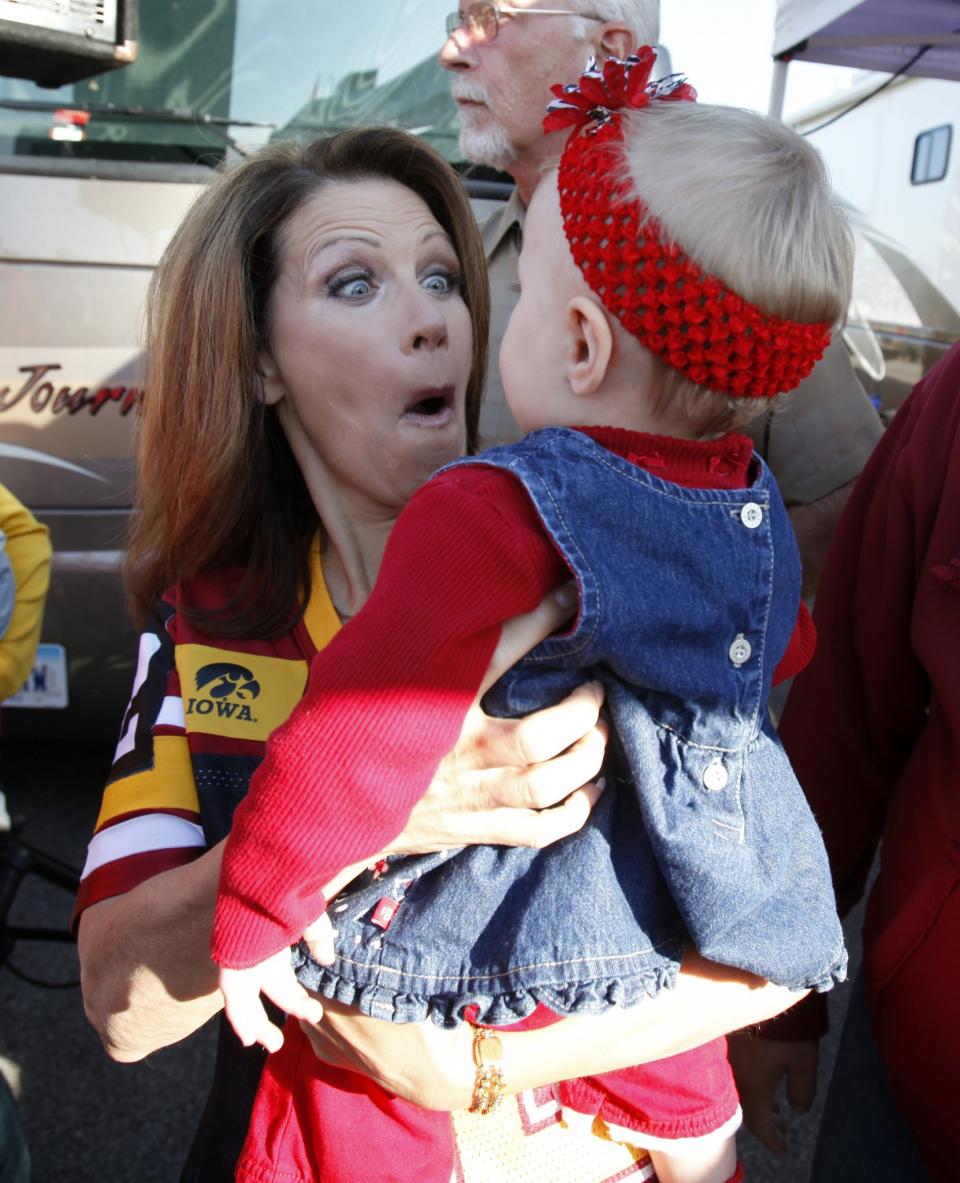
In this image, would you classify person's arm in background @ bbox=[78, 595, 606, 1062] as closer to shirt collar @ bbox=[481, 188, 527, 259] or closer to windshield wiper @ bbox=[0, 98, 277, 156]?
shirt collar @ bbox=[481, 188, 527, 259]

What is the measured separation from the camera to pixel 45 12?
2162mm

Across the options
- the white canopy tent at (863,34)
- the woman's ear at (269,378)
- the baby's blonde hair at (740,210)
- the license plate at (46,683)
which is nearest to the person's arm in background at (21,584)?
the license plate at (46,683)

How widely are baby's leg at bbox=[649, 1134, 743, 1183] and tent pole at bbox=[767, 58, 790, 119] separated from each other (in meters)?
4.76

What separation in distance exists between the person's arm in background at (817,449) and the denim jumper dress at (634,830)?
147 cm

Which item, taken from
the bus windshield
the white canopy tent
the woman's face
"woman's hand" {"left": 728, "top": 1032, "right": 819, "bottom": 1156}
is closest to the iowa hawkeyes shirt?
the woman's face

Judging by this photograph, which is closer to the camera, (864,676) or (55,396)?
(864,676)

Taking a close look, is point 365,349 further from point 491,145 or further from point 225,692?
point 491,145

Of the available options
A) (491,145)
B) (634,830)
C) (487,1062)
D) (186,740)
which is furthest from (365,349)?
(491,145)

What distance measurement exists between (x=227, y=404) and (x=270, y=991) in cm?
94

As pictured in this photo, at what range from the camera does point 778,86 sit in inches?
199

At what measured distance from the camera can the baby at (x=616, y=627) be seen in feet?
3.37

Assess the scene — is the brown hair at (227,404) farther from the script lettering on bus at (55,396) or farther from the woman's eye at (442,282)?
the script lettering on bus at (55,396)

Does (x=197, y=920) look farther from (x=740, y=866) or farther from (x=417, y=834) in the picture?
(x=740, y=866)

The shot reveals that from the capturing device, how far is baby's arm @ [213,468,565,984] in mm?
1006
